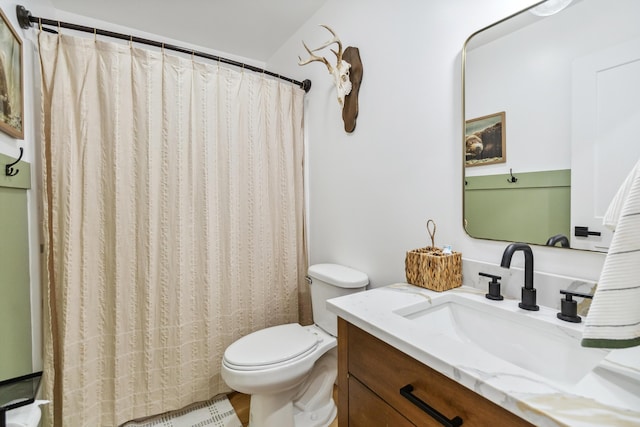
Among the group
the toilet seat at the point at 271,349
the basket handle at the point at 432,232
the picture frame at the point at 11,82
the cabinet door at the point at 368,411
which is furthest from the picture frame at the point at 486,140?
the picture frame at the point at 11,82

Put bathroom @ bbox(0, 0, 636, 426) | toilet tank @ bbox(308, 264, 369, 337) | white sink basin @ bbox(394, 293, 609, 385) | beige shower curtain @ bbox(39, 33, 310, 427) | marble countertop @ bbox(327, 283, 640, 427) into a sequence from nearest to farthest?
marble countertop @ bbox(327, 283, 640, 427), white sink basin @ bbox(394, 293, 609, 385), bathroom @ bbox(0, 0, 636, 426), beige shower curtain @ bbox(39, 33, 310, 427), toilet tank @ bbox(308, 264, 369, 337)

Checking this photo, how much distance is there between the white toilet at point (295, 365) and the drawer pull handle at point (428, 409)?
75 cm

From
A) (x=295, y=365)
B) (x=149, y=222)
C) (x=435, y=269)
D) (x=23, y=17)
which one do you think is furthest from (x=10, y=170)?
(x=435, y=269)

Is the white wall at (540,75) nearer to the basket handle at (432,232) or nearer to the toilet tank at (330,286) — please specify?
the basket handle at (432,232)

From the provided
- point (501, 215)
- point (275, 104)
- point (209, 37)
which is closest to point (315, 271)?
point (501, 215)

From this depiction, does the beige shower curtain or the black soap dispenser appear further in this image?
the beige shower curtain

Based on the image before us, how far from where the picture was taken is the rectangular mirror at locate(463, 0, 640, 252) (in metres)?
0.76

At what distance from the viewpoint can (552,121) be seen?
882mm

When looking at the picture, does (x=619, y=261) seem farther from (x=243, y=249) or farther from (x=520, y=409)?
(x=243, y=249)

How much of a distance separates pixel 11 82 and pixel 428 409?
180cm

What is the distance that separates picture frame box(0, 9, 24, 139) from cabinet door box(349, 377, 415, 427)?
1509 millimetres

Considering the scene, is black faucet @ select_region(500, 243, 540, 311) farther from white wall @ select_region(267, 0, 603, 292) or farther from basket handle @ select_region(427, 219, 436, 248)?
basket handle @ select_region(427, 219, 436, 248)

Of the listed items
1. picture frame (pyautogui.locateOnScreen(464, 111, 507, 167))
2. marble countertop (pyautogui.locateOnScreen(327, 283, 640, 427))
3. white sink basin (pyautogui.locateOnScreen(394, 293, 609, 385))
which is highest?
picture frame (pyautogui.locateOnScreen(464, 111, 507, 167))

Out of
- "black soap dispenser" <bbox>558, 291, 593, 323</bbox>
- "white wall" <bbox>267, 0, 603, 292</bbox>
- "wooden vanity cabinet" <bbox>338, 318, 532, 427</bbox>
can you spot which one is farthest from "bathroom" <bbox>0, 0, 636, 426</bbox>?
"wooden vanity cabinet" <bbox>338, 318, 532, 427</bbox>
